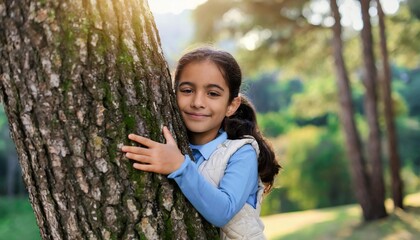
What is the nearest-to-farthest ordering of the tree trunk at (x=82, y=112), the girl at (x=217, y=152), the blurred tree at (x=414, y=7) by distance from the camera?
the tree trunk at (x=82, y=112), the girl at (x=217, y=152), the blurred tree at (x=414, y=7)

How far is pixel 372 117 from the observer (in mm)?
10273

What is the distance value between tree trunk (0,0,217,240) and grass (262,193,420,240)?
7733 mm

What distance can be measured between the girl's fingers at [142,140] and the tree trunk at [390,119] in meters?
9.68

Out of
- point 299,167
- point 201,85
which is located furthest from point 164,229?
point 299,167

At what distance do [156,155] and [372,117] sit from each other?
9239mm

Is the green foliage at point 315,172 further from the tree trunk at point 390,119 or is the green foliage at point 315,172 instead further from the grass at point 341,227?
the tree trunk at point 390,119

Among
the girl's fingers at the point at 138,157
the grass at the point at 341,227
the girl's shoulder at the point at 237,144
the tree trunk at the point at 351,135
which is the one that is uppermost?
the girl's fingers at the point at 138,157

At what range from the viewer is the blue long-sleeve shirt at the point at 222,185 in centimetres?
156

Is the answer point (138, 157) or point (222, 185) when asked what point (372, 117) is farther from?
point (138, 157)

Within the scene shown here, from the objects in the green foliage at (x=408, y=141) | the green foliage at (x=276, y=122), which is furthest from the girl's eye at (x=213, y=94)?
the green foliage at (x=276, y=122)

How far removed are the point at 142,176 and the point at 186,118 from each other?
41cm

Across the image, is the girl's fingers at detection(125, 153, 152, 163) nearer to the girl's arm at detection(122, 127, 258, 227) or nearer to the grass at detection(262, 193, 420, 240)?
the girl's arm at detection(122, 127, 258, 227)

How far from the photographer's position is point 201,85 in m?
1.90

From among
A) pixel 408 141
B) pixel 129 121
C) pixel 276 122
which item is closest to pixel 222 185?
pixel 129 121
